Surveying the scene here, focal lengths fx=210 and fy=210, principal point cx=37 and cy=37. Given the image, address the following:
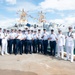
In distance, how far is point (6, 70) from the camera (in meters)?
9.66

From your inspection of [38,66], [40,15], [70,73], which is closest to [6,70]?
[38,66]

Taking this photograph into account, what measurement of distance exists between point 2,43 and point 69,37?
4755 mm

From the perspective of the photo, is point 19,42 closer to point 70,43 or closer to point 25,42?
point 25,42

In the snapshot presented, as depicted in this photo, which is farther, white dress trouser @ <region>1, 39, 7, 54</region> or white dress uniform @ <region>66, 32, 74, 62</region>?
white dress trouser @ <region>1, 39, 7, 54</region>

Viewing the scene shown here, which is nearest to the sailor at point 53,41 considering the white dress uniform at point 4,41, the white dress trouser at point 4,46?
the white dress uniform at point 4,41

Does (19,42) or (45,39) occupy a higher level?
(45,39)

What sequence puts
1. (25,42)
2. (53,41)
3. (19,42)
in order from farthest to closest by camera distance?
(25,42)
(19,42)
(53,41)

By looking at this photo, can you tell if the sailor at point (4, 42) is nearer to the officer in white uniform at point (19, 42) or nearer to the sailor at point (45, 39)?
the officer in white uniform at point (19, 42)

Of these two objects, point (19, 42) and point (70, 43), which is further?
point (19, 42)

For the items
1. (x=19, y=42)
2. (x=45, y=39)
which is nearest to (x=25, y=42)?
(x=19, y=42)

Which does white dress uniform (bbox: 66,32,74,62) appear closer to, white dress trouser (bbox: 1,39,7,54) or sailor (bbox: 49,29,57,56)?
sailor (bbox: 49,29,57,56)

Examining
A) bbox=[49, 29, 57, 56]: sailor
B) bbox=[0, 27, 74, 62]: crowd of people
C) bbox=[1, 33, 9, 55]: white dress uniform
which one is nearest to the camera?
bbox=[49, 29, 57, 56]: sailor

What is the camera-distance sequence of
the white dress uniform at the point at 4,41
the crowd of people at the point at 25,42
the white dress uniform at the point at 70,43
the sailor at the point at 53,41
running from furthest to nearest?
the white dress uniform at the point at 4,41, the crowd of people at the point at 25,42, the sailor at the point at 53,41, the white dress uniform at the point at 70,43

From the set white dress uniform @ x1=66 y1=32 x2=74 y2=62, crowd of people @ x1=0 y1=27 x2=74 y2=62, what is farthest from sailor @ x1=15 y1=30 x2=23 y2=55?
white dress uniform @ x1=66 y1=32 x2=74 y2=62
